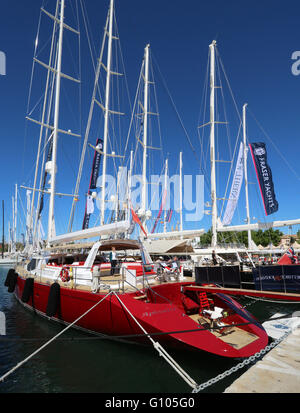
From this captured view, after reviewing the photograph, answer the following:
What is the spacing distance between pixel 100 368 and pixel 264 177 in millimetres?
17088

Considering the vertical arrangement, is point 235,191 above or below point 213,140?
below

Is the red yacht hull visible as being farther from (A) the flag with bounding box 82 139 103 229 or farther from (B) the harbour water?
(A) the flag with bounding box 82 139 103 229

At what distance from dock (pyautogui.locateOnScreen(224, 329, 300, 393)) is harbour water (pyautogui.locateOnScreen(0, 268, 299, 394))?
1.94 m

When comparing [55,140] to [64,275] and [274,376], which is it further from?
[274,376]

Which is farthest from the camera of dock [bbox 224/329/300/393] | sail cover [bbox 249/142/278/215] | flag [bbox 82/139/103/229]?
sail cover [bbox 249/142/278/215]

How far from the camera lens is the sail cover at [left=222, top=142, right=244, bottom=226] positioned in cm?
2139

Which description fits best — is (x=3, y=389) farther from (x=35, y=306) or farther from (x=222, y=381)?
(x=35, y=306)

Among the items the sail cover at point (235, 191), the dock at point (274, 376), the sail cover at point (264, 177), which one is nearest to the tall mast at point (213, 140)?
the sail cover at point (235, 191)

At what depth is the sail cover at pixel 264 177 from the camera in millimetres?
18516

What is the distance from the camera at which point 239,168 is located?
23516 millimetres

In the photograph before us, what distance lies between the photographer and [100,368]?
→ 6.71 m

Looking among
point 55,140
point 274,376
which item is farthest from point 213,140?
point 274,376

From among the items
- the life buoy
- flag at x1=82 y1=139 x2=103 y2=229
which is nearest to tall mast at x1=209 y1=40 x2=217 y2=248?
flag at x1=82 y1=139 x2=103 y2=229
